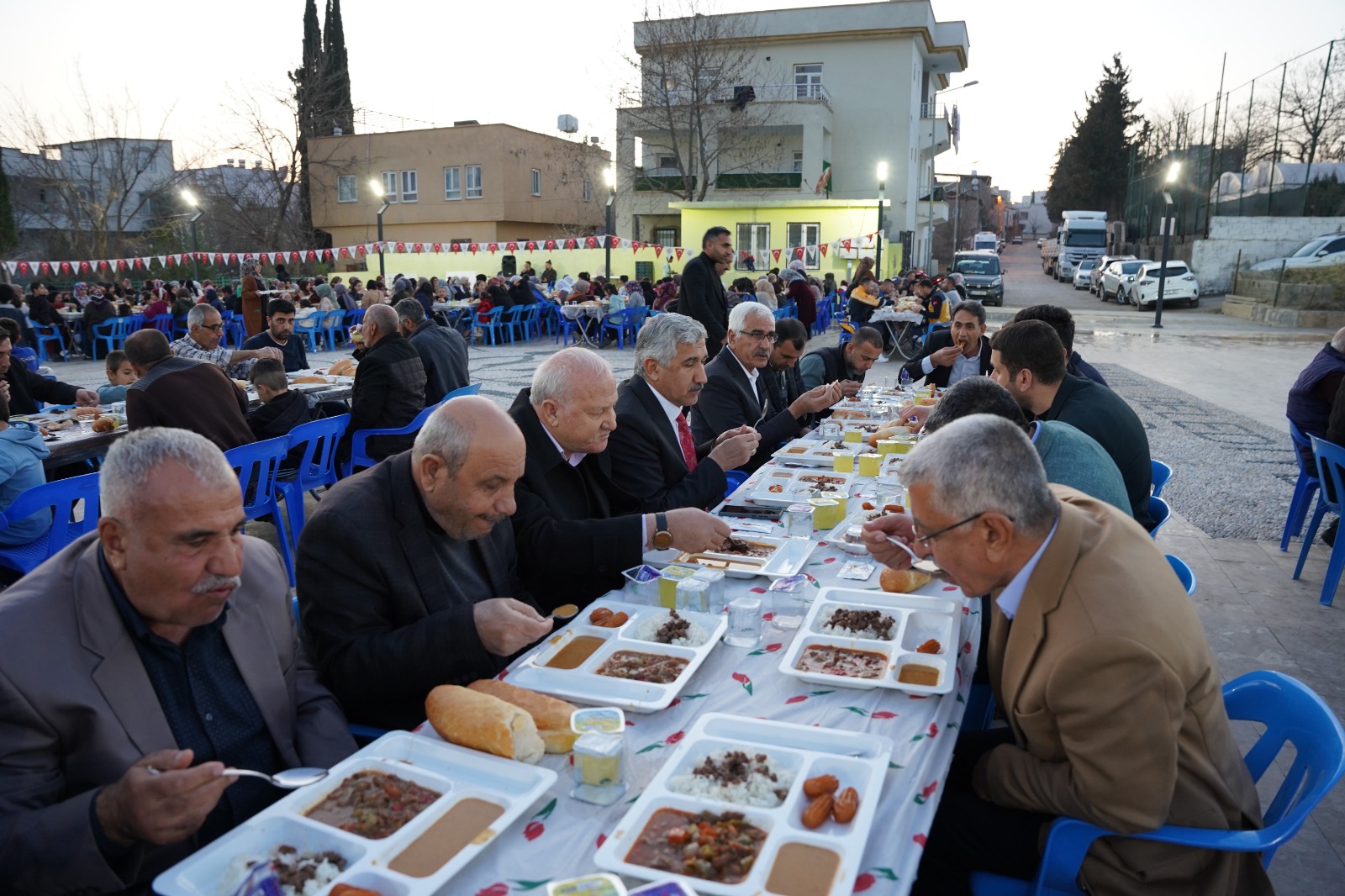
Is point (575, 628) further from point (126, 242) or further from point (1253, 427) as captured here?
point (126, 242)

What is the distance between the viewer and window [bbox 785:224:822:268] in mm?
32031

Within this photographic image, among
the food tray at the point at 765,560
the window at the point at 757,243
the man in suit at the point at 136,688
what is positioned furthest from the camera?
the window at the point at 757,243

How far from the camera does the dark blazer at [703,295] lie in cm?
868

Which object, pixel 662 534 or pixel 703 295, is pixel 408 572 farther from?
pixel 703 295

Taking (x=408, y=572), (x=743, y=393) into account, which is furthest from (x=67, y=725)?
(x=743, y=393)

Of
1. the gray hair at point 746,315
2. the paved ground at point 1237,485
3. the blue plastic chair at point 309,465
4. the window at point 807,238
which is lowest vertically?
the paved ground at point 1237,485

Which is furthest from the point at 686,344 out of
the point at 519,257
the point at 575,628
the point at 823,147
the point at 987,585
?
the point at 823,147

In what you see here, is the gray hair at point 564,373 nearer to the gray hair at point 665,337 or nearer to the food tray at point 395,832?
the gray hair at point 665,337

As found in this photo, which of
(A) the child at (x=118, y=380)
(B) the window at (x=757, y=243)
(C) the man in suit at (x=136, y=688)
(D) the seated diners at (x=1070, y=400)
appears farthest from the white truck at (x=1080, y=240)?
(C) the man in suit at (x=136, y=688)

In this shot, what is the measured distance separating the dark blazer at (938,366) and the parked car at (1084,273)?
3060 cm

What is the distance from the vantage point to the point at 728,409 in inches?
224

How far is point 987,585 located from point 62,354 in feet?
69.4

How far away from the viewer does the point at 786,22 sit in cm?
3950

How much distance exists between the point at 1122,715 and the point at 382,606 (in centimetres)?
196
